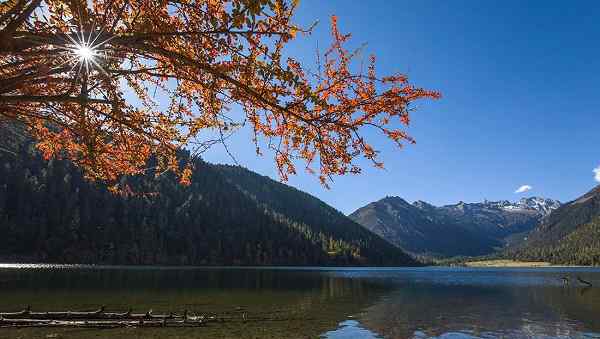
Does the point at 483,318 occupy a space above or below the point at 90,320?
below

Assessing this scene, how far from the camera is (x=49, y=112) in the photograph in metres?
9.98

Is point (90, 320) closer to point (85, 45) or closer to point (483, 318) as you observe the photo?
point (85, 45)

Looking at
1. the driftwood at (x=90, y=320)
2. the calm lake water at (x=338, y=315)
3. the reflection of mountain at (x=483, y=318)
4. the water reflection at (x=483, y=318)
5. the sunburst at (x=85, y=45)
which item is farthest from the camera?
the reflection of mountain at (x=483, y=318)

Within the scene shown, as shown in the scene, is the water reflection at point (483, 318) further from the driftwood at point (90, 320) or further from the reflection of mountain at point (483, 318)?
the driftwood at point (90, 320)

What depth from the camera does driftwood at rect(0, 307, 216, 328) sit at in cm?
3122

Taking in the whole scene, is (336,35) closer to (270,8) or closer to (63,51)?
(270,8)

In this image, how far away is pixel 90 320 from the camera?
33.2 m

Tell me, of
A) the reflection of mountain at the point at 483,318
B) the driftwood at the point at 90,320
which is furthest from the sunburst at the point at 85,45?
the reflection of mountain at the point at 483,318

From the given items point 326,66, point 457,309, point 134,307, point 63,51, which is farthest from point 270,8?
point 457,309

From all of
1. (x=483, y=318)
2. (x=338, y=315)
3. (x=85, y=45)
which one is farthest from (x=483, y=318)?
(x=85, y=45)

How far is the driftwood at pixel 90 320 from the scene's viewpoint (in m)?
31.2

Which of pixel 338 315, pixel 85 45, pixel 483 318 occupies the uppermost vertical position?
pixel 85 45

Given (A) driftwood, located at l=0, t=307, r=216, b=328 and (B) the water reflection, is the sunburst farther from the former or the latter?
(B) the water reflection

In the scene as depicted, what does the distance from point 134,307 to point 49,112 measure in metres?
41.0
